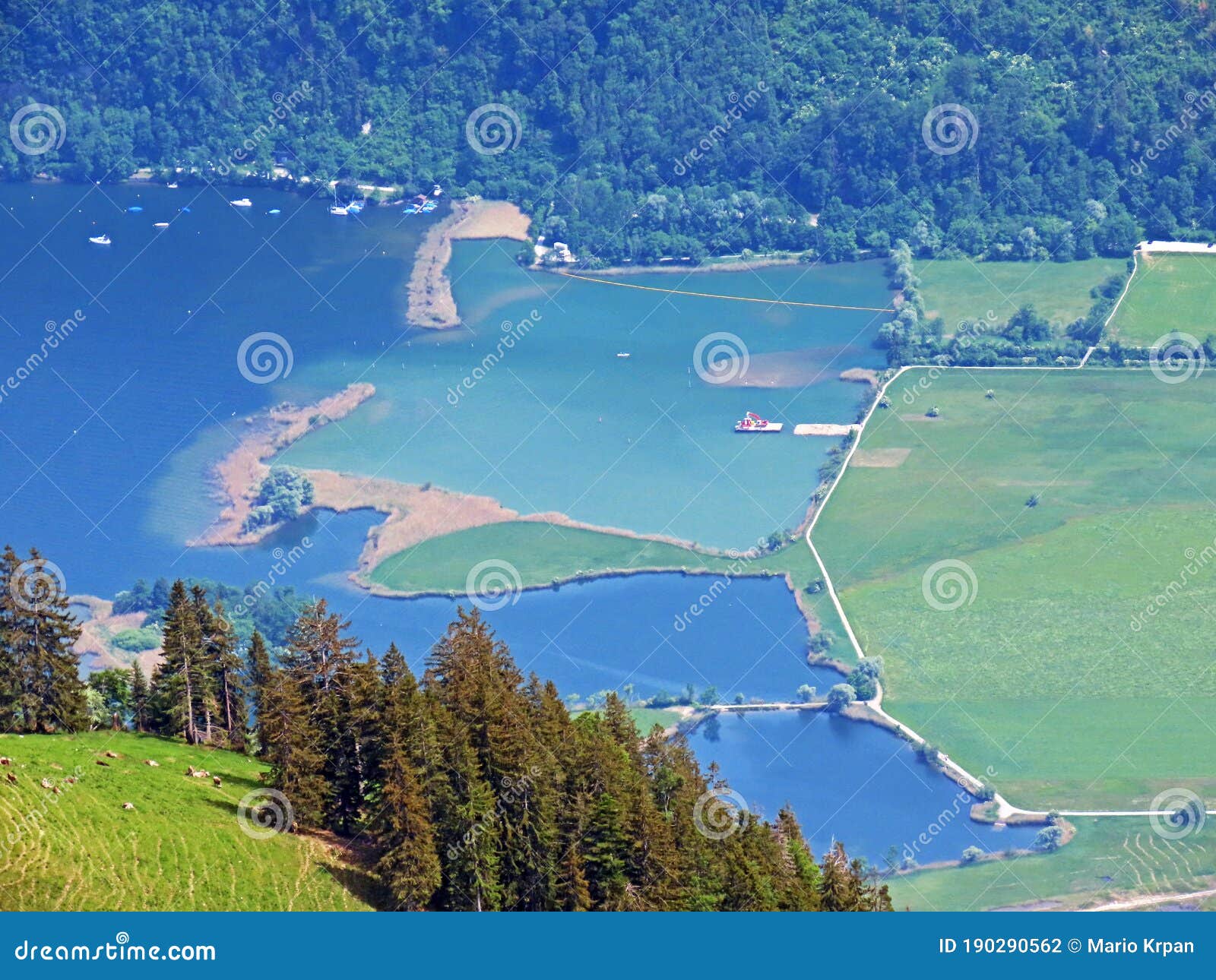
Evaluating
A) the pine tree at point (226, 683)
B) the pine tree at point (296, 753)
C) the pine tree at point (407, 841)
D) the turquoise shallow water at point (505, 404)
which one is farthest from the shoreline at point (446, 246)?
the pine tree at point (407, 841)

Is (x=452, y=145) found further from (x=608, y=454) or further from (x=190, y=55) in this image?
(x=608, y=454)

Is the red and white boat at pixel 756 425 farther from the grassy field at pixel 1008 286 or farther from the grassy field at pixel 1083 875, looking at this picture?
the grassy field at pixel 1083 875

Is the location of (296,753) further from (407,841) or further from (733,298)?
(733,298)

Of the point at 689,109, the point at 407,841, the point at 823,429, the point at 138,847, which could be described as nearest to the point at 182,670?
the point at 138,847

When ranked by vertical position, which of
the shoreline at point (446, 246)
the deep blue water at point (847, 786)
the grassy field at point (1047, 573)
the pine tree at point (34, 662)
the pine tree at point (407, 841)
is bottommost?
the pine tree at point (407, 841)

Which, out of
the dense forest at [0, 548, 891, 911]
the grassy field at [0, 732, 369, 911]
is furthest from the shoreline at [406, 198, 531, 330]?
the grassy field at [0, 732, 369, 911]
